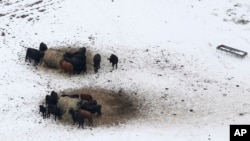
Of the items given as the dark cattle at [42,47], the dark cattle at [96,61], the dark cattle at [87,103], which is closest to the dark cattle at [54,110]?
the dark cattle at [87,103]

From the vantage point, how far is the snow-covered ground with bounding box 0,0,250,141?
2481cm

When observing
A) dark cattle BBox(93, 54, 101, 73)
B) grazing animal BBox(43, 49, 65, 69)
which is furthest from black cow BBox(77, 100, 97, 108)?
grazing animal BBox(43, 49, 65, 69)

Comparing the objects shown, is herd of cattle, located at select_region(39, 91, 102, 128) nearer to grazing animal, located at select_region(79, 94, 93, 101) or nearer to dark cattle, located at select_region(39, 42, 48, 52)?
grazing animal, located at select_region(79, 94, 93, 101)

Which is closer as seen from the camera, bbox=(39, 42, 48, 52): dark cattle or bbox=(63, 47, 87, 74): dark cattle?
bbox=(63, 47, 87, 74): dark cattle

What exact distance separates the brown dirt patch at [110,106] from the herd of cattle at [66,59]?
186 cm

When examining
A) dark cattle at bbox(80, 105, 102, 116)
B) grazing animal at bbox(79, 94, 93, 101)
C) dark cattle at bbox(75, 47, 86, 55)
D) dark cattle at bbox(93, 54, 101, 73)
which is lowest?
dark cattle at bbox(80, 105, 102, 116)

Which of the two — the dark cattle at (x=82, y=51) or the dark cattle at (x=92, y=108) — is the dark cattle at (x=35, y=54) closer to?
the dark cattle at (x=82, y=51)

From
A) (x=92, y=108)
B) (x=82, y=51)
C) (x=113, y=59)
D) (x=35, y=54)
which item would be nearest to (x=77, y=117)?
(x=92, y=108)

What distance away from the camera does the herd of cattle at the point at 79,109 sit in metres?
24.6

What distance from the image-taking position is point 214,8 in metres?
37.3

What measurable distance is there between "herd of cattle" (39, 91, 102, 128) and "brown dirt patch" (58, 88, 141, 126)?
0.29 meters

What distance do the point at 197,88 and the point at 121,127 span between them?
596 cm

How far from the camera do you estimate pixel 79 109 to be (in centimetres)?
2502

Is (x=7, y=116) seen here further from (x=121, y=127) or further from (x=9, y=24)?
(x=9, y=24)
